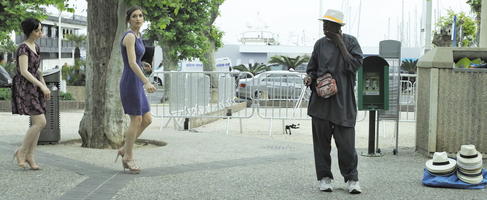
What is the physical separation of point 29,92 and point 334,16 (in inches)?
131

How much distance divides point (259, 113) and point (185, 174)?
267 inches

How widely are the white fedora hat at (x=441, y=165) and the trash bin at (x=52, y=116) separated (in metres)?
5.58

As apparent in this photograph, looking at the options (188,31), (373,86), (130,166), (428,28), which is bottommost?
(130,166)

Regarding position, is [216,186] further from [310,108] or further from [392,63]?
[392,63]

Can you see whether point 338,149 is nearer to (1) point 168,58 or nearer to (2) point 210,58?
(1) point 168,58

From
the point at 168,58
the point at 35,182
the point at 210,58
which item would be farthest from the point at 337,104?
the point at 210,58

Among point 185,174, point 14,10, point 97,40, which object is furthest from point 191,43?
point 185,174

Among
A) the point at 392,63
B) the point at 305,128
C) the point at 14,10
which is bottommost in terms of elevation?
the point at 305,128

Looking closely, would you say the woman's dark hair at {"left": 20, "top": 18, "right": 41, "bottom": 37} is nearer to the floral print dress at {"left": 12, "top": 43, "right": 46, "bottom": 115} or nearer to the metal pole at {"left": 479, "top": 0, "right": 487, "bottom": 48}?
the floral print dress at {"left": 12, "top": 43, "right": 46, "bottom": 115}

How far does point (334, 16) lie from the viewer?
6.45m

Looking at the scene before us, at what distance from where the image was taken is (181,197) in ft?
20.1

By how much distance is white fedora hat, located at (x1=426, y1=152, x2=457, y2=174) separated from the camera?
274 inches

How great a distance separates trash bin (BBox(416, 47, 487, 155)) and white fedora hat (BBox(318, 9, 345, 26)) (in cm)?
301

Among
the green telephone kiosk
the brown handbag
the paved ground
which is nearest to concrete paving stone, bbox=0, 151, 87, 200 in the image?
the paved ground
